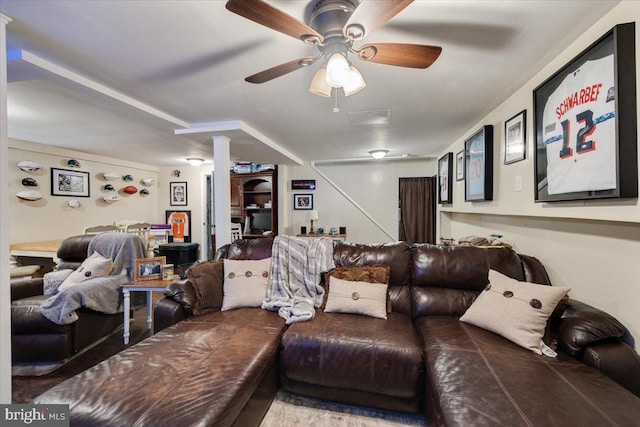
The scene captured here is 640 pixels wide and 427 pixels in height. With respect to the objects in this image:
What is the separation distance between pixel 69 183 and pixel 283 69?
16.2ft

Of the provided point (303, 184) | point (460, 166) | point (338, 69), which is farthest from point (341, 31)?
point (303, 184)

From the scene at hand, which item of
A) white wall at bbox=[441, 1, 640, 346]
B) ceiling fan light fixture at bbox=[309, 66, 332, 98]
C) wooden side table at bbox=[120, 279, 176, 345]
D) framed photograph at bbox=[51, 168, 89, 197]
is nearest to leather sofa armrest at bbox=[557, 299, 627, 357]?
white wall at bbox=[441, 1, 640, 346]

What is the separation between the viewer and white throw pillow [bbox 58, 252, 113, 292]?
2.45 m

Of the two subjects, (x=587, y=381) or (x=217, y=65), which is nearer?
(x=587, y=381)

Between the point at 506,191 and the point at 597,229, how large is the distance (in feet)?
2.67

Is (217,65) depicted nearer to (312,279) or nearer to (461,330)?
(312,279)

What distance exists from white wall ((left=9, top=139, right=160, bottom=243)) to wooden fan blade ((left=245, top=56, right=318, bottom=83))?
436cm

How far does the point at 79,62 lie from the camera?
1804mm

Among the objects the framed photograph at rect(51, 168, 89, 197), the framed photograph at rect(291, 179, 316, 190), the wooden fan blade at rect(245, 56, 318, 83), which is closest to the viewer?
the wooden fan blade at rect(245, 56, 318, 83)

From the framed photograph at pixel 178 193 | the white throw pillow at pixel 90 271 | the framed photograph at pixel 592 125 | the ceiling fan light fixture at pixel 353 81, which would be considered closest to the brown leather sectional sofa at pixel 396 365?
the framed photograph at pixel 592 125

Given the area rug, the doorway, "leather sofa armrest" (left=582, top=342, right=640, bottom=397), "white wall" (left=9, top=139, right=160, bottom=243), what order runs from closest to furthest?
"leather sofa armrest" (left=582, top=342, right=640, bottom=397)
the area rug
"white wall" (left=9, top=139, right=160, bottom=243)
the doorway

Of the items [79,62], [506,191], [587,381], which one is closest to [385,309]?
[587,381]

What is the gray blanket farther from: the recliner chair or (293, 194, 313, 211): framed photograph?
(293, 194, 313, 211): framed photograph

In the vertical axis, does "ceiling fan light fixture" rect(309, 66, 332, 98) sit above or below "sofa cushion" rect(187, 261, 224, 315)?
above
